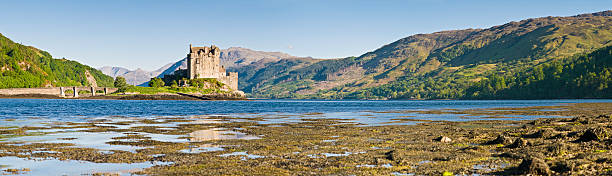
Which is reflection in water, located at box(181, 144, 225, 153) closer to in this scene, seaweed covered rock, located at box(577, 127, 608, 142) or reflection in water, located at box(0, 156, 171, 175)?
reflection in water, located at box(0, 156, 171, 175)

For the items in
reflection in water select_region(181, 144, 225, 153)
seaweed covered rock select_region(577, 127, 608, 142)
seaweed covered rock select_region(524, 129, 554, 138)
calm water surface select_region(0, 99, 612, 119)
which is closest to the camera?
reflection in water select_region(181, 144, 225, 153)

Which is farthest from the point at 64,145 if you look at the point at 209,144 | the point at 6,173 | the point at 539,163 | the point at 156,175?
the point at 539,163

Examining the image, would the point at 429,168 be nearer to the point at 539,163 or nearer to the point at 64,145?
the point at 539,163

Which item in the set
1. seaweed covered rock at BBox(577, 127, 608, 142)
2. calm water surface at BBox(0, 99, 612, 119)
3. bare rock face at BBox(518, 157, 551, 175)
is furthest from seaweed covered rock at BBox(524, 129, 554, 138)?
calm water surface at BBox(0, 99, 612, 119)

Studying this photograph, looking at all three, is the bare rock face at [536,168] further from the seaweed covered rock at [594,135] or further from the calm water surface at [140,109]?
the calm water surface at [140,109]

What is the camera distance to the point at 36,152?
2369 centimetres

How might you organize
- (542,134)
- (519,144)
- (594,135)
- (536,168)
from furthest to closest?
1. (542,134)
2. (594,135)
3. (519,144)
4. (536,168)

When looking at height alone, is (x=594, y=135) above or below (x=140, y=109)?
above

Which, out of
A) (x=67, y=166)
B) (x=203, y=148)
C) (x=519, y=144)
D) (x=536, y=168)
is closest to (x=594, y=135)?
(x=519, y=144)

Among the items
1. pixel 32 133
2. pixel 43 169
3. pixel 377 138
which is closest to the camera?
pixel 43 169

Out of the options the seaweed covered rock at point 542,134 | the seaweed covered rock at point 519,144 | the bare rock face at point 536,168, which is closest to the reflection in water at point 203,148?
the bare rock face at point 536,168

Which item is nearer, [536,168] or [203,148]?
[536,168]

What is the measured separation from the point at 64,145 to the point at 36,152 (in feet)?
10.7

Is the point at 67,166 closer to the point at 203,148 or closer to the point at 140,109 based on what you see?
the point at 203,148
